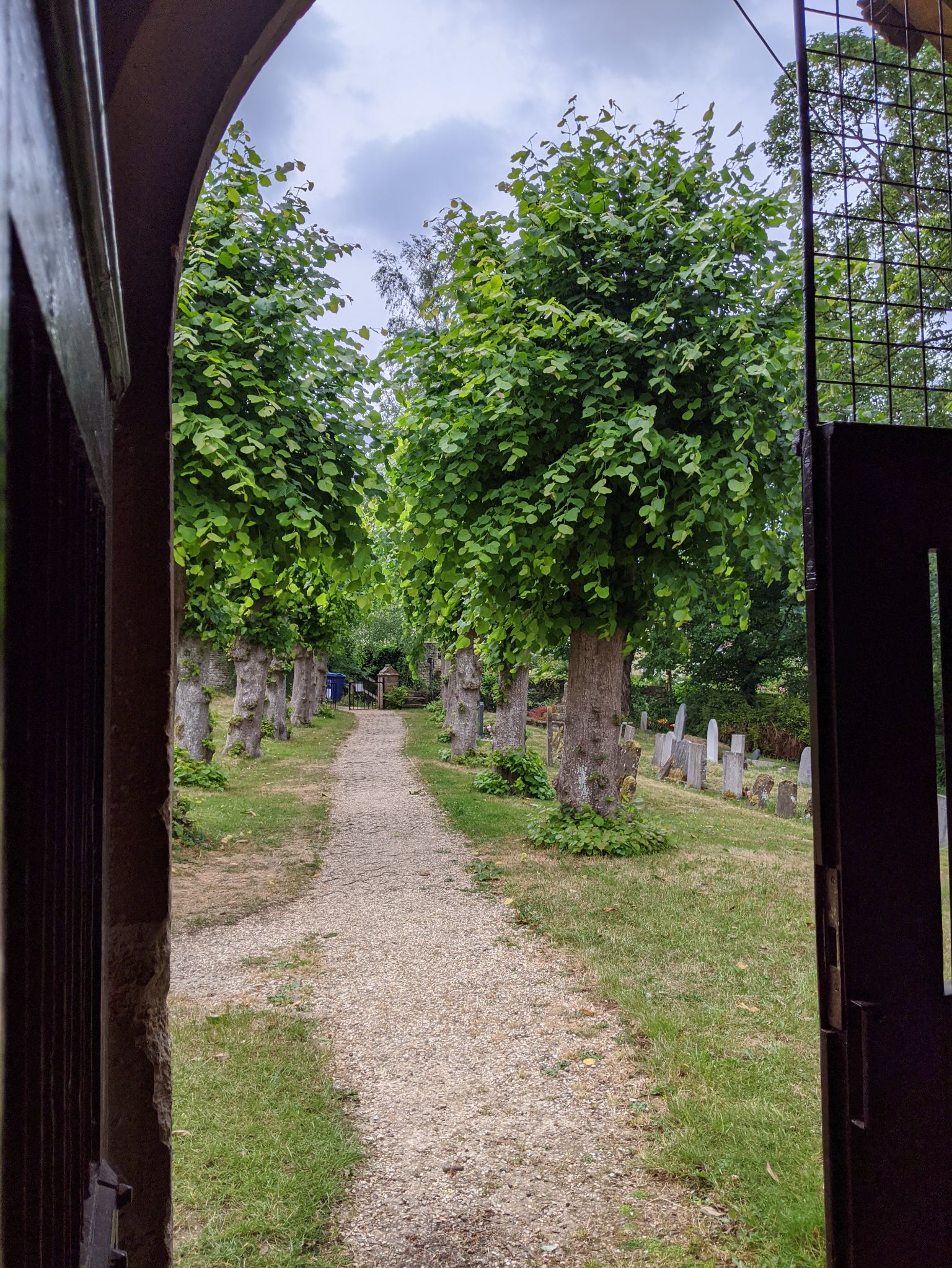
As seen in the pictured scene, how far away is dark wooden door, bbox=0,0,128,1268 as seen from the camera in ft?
1.95

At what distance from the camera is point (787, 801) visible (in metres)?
13.9

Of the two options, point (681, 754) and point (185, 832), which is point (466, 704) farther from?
point (185, 832)

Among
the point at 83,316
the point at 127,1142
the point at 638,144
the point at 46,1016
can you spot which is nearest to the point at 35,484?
the point at 83,316

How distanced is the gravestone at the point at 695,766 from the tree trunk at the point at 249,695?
29.3 feet

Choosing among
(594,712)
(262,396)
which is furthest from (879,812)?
(594,712)

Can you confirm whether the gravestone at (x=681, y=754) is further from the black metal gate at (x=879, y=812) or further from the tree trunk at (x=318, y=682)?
the black metal gate at (x=879, y=812)

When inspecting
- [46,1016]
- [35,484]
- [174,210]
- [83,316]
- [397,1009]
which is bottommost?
[397,1009]

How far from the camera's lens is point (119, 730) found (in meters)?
2.14

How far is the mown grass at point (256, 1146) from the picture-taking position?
3.10 m

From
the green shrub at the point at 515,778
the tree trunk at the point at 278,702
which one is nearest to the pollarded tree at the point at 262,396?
the green shrub at the point at 515,778

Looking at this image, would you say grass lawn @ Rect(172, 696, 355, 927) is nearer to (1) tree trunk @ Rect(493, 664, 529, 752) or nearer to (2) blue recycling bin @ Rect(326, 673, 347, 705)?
(1) tree trunk @ Rect(493, 664, 529, 752)

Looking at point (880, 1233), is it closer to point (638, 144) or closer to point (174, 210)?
point (174, 210)

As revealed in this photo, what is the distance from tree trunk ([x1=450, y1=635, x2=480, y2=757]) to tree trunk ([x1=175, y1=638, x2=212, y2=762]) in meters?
5.76

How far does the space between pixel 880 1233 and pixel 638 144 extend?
29.5ft
